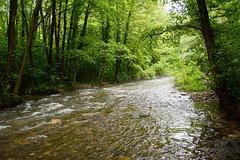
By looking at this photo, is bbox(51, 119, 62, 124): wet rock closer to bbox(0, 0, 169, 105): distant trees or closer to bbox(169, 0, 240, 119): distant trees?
bbox(0, 0, 169, 105): distant trees

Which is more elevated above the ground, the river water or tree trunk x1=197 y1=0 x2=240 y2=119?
tree trunk x1=197 y1=0 x2=240 y2=119

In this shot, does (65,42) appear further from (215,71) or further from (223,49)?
(223,49)

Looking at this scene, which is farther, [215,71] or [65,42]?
[65,42]

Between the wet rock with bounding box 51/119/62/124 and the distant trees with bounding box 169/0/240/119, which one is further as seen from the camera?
the wet rock with bounding box 51/119/62/124

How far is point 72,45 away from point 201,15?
11002 millimetres

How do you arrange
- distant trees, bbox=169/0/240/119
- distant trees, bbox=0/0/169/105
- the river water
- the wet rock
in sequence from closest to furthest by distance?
the river water
distant trees, bbox=169/0/240/119
the wet rock
distant trees, bbox=0/0/169/105

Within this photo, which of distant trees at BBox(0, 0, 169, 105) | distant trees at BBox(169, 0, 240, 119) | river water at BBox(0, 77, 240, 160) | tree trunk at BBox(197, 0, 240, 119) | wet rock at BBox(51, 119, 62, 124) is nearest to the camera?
river water at BBox(0, 77, 240, 160)

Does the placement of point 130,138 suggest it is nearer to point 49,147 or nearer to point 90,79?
point 49,147

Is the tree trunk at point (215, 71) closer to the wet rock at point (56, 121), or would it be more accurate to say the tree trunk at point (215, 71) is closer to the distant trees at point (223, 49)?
the distant trees at point (223, 49)

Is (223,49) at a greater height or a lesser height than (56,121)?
greater

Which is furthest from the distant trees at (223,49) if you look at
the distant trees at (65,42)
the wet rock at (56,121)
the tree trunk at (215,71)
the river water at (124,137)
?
the wet rock at (56,121)

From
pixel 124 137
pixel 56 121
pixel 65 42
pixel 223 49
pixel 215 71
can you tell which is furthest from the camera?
pixel 65 42

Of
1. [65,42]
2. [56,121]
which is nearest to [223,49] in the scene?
[56,121]

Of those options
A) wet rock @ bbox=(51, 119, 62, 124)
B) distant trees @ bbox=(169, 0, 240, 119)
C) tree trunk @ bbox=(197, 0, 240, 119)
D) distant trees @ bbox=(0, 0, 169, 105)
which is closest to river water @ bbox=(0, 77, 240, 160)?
wet rock @ bbox=(51, 119, 62, 124)
